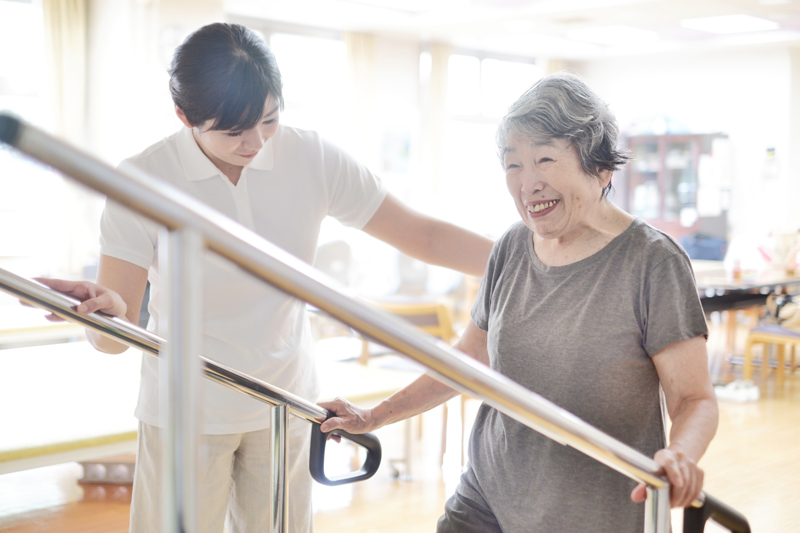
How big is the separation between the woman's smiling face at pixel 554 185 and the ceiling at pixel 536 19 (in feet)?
20.8

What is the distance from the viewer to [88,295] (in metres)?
1.29

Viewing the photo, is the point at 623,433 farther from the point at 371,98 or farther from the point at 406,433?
the point at 371,98

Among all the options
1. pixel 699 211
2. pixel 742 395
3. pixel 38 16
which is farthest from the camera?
pixel 699 211

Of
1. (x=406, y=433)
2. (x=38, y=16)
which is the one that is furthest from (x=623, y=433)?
(x=38, y=16)

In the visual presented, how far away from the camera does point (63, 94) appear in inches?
259

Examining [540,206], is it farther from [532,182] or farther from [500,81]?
[500,81]

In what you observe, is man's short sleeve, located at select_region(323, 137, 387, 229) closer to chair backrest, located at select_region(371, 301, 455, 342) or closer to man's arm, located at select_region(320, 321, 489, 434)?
man's arm, located at select_region(320, 321, 489, 434)

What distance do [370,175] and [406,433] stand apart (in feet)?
7.08

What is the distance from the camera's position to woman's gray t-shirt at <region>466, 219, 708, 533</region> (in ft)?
3.82

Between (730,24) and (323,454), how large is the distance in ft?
27.3

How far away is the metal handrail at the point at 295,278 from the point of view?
0.49 metres

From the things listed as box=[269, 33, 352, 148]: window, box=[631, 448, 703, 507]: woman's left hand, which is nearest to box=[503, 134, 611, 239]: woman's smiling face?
box=[631, 448, 703, 507]: woman's left hand

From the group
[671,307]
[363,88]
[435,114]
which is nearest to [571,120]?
[671,307]

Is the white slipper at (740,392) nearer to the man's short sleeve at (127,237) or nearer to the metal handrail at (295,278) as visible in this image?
the man's short sleeve at (127,237)
